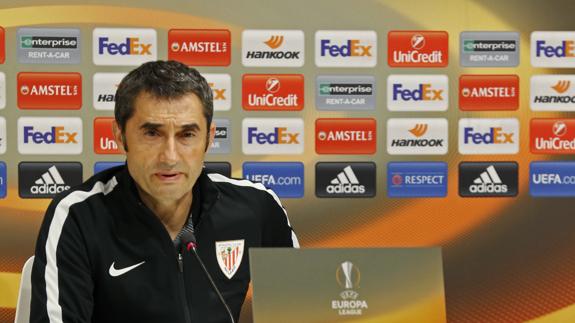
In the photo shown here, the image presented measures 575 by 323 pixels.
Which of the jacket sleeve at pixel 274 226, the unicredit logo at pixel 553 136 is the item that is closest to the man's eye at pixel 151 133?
the jacket sleeve at pixel 274 226

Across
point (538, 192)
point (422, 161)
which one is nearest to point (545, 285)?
point (538, 192)

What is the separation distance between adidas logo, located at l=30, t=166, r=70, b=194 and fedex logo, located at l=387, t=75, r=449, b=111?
1.48 metres

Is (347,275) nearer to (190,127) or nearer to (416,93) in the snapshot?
(190,127)

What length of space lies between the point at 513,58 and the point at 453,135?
45 centimetres

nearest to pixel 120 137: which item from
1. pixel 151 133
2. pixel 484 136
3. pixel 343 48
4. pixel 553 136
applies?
pixel 151 133

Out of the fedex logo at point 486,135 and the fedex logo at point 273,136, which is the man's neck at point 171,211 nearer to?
the fedex logo at point 273,136

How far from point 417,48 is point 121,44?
1306mm

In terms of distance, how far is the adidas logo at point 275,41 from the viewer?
9.96ft

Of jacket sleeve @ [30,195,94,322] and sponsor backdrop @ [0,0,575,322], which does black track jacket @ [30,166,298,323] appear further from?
sponsor backdrop @ [0,0,575,322]

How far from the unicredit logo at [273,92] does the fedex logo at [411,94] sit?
0.41 meters

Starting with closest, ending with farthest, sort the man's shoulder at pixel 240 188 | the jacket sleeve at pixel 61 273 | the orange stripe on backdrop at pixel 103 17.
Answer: the jacket sleeve at pixel 61 273
the man's shoulder at pixel 240 188
the orange stripe on backdrop at pixel 103 17

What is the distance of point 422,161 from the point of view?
3082 mm

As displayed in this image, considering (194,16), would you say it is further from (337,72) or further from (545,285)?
(545,285)

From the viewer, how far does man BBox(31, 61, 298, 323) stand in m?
1.58
